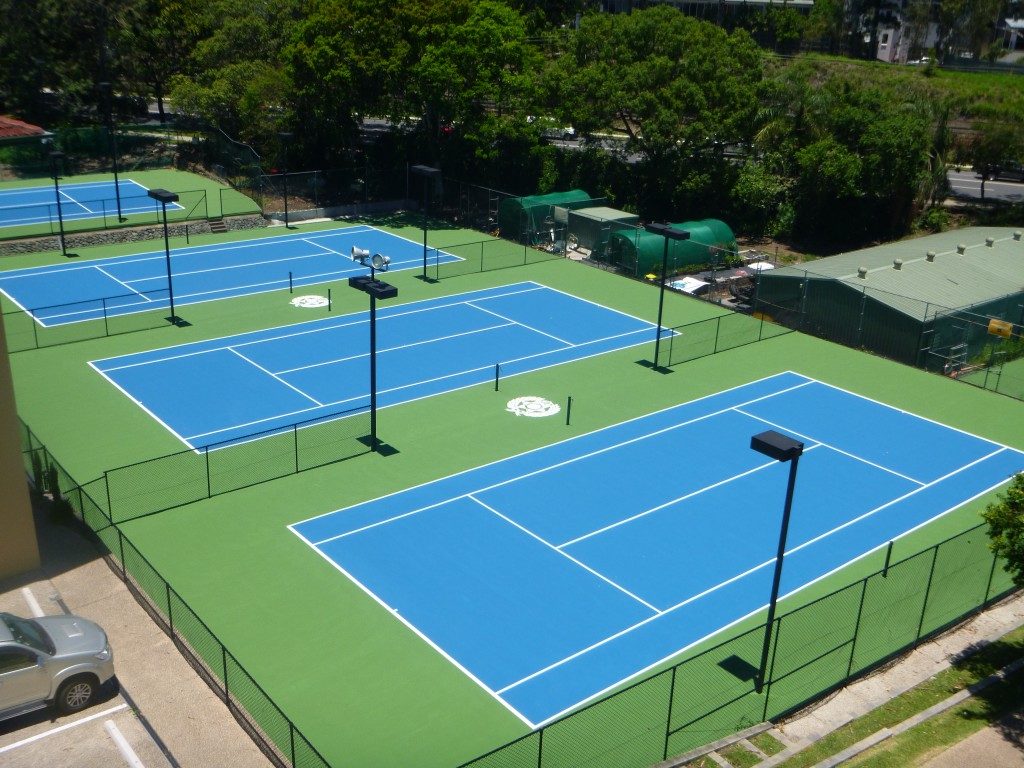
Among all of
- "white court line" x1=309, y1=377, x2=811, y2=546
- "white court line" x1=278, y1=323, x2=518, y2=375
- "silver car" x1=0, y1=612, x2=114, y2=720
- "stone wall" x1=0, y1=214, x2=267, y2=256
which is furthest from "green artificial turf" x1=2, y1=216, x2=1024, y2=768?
"stone wall" x1=0, y1=214, x2=267, y2=256

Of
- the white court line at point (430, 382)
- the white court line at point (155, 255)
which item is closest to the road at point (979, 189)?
the white court line at point (430, 382)

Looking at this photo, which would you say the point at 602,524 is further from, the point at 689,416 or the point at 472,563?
the point at 689,416

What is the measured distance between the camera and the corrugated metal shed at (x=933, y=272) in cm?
3878

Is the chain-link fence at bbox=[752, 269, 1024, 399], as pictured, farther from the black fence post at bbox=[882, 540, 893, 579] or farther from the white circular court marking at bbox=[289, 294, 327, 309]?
the white circular court marking at bbox=[289, 294, 327, 309]

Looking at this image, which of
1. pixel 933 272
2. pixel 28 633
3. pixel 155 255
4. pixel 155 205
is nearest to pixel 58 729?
pixel 28 633

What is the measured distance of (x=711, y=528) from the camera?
25797mm

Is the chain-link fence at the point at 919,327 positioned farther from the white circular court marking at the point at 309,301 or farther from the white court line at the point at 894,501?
the white circular court marking at the point at 309,301

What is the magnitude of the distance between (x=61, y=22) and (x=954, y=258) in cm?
5485

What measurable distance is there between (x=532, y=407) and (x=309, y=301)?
13633mm

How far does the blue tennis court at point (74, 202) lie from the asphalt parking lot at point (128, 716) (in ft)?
107

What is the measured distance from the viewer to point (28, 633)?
17938 millimetres

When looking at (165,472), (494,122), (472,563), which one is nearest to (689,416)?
(472,563)

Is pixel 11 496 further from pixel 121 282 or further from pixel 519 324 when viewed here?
pixel 121 282

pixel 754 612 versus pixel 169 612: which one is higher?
pixel 169 612
